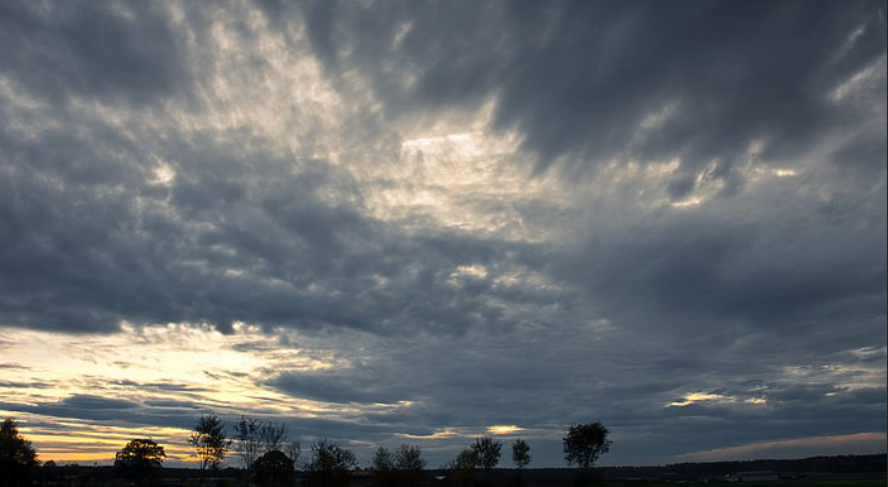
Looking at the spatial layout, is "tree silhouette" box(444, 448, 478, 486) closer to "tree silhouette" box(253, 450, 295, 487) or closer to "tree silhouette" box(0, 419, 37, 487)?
"tree silhouette" box(253, 450, 295, 487)

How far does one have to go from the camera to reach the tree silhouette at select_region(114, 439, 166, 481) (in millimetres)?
156375

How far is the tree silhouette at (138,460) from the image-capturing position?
513 feet

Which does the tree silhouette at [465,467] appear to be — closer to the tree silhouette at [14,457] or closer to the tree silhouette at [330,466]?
the tree silhouette at [330,466]

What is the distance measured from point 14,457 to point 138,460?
50.4 metres

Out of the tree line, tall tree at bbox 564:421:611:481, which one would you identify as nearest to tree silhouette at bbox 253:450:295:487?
the tree line

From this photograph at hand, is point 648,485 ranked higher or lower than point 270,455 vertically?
lower

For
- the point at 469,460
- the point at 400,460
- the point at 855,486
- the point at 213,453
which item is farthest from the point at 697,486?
Answer: the point at 213,453

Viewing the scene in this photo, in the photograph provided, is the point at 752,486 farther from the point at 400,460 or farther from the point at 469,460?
the point at 400,460

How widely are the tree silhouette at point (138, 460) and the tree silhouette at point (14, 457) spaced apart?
40.6 m

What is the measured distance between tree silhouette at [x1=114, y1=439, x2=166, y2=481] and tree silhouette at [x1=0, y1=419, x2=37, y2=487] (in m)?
40.6

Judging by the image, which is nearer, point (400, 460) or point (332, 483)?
point (332, 483)

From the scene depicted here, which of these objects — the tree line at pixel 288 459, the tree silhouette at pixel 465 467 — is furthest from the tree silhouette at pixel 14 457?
the tree silhouette at pixel 465 467

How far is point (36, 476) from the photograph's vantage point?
117 m

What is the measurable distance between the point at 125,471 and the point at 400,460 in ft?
260
